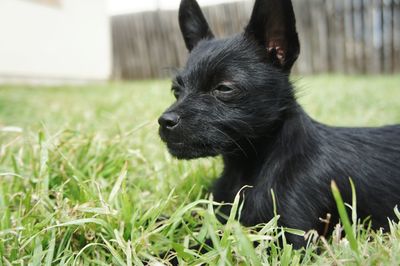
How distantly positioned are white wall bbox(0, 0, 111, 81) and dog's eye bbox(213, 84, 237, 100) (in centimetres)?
889

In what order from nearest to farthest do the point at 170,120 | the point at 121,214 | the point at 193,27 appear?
the point at 121,214 < the point at 170,120 < the point at 193,27

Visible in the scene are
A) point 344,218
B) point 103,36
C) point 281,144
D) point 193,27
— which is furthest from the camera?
point 103,36

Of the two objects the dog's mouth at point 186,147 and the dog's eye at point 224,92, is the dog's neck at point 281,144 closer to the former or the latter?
the dog's mouth at point 186,147

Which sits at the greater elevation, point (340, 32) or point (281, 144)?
point (340, 32)

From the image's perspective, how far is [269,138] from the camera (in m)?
2.32

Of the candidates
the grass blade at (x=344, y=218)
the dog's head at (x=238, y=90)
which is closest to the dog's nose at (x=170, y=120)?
the dog's head at (x=238, y=90)

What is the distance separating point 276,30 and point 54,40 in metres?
10.1

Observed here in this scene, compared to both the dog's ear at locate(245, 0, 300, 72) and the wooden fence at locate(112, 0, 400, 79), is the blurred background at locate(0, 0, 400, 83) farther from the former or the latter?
the dog's ear at locate(245, 0, 300, 72)

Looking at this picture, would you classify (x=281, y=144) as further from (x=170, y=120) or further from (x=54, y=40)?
(x=54, y=40)

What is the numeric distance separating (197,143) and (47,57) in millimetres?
10000

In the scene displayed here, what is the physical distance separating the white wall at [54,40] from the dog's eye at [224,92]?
8.89 metres

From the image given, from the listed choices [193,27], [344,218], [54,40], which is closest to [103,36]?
[54,40]

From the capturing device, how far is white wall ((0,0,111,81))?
399 inches

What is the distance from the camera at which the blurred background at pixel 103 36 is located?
1042 centimetres
